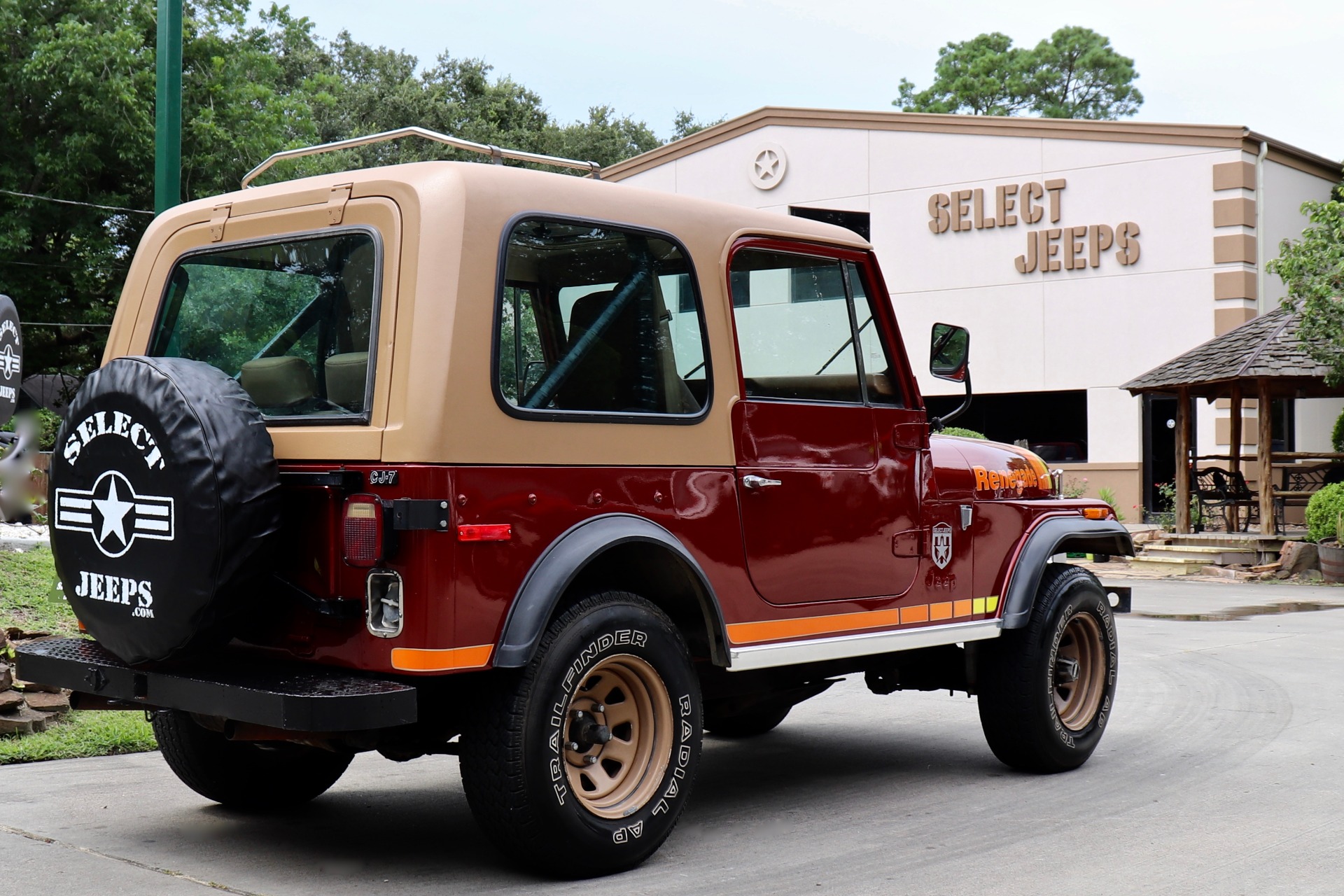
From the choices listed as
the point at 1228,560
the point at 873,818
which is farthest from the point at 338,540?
the point at 1228,560

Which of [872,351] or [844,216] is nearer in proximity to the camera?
[872,351]

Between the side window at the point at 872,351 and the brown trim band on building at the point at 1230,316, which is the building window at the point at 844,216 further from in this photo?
the side window at the point at 872,351

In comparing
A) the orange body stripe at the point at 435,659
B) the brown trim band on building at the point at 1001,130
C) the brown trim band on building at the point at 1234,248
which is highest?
the brown trim band on building at the point at 1001,130

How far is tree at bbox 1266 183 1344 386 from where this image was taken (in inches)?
759

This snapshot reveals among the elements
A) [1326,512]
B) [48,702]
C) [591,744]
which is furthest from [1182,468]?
[591,744]

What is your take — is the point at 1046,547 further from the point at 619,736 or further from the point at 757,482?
the point at 619,736

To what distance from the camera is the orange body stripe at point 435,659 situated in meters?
4.41

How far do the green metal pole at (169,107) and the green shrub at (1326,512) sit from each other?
16.3 metres

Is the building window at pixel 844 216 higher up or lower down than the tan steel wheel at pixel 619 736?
higher up

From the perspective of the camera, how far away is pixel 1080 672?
23.5ft

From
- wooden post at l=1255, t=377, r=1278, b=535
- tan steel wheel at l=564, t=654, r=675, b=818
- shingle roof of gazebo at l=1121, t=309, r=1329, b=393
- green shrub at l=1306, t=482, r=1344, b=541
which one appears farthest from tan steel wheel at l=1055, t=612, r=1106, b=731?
wooden post at l=1255, t=377, r=1278, b=535

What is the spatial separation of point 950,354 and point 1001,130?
22129mm

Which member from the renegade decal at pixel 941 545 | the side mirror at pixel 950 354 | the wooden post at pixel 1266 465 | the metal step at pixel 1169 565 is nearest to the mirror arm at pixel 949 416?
the side mirror at pixel 950 354

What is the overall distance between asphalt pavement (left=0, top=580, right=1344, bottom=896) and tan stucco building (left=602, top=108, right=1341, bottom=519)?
18.0m
